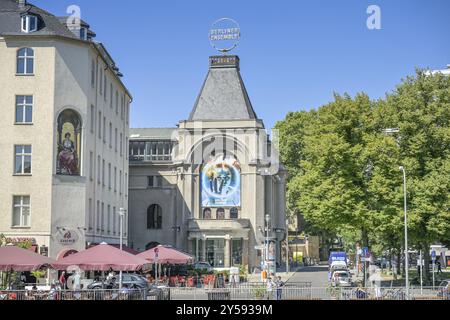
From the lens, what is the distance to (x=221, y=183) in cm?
8225

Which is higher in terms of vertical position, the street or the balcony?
the balcony

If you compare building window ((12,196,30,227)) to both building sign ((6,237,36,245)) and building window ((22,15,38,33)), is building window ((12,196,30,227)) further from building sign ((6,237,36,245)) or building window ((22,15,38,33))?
building window ((22,15,38,33))

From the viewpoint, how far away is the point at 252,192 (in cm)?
8131

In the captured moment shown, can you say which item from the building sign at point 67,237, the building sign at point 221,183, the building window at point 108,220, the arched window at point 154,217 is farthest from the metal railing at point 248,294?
the arched window at point 154,217

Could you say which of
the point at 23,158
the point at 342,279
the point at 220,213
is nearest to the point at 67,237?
the point at 23,158

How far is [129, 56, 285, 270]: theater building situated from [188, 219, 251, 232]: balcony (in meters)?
0.11

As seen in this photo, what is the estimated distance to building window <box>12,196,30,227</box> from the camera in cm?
4766

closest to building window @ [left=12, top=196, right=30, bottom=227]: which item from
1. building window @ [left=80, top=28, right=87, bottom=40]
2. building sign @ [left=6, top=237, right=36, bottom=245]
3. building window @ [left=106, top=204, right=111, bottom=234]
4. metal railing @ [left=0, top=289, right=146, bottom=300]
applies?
building sign @ [left=6, top=237, right=36, bottom=245]

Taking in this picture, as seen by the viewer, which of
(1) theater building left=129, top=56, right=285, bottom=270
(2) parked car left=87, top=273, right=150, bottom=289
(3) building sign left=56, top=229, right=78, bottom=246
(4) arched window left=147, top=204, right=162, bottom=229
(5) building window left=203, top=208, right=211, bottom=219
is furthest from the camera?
(4) arched window left=147, top=204, right=162, bottom=229

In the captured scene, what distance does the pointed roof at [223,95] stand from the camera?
282ft

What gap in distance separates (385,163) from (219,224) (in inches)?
1327

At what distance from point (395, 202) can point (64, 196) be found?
875 inches

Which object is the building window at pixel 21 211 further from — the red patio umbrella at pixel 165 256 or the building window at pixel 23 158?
the red patio umbrella at pixel 165 256
